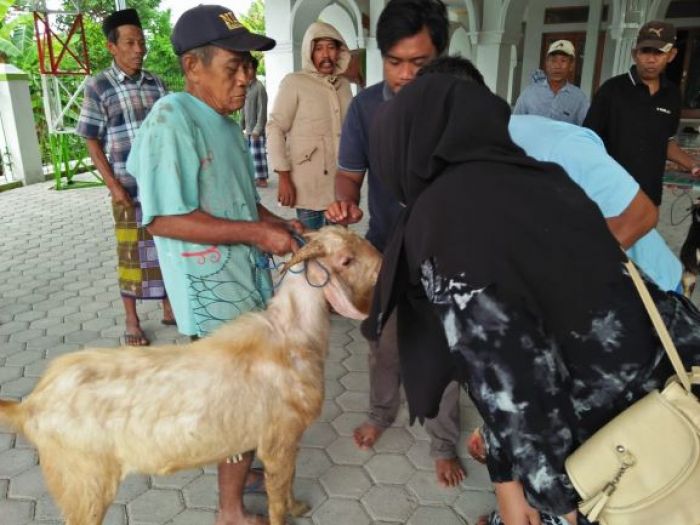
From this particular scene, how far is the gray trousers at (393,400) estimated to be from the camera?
10.1 ft

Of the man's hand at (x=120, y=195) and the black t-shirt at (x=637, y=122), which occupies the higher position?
the black t-shirt at (x=637, y=122)

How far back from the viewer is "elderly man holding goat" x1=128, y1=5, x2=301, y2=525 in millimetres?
2037

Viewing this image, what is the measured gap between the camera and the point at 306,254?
209 cm

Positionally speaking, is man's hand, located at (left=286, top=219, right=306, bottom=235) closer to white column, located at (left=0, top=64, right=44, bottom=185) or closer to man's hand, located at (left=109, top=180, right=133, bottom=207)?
man's hand, located at (left=109, top=180, right=133, bottom=207)

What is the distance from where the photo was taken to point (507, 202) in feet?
4.20

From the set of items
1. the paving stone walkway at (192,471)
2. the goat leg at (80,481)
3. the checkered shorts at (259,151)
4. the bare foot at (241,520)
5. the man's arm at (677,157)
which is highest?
the man's arm at (677,157)

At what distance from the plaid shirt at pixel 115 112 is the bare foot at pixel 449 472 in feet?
10.1

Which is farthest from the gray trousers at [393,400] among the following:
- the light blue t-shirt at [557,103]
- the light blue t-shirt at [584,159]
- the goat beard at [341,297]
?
the light blue t-shirt at [557,103]

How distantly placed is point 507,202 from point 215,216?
1.29m

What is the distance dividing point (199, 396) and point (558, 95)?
16.8 feet

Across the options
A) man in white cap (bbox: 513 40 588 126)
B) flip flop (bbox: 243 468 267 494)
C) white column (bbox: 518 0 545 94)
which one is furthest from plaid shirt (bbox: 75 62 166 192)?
white column (bbox: 518 0 545 94)

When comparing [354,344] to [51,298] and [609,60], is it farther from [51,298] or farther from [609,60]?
[609,60]

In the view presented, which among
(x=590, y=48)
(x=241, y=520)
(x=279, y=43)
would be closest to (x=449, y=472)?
(x=241, y=520)

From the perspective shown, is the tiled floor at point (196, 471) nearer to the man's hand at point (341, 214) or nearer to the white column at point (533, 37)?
the man's hand at point (341, 214)
